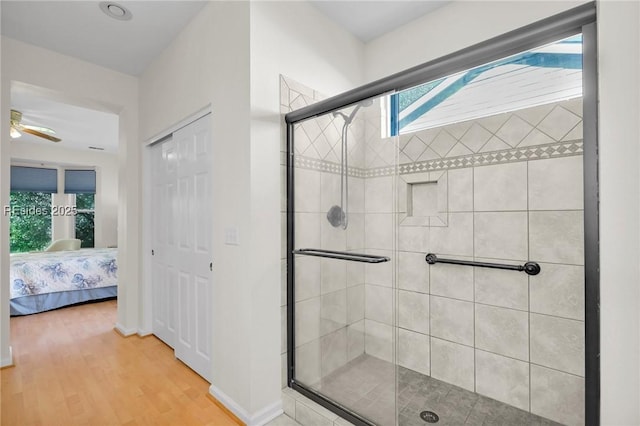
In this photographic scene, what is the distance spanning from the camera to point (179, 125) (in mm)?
2551

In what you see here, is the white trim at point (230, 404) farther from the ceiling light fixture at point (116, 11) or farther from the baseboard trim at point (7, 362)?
the ceiling light fixture at point (116, 11)

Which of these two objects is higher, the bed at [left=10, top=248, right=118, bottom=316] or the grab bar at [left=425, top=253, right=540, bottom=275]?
the grab bar at [left=425, top=253, right=540, bottom=275]

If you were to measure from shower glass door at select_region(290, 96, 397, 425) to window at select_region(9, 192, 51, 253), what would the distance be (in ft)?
22.7

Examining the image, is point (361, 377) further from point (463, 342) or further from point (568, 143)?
point (568, 143)

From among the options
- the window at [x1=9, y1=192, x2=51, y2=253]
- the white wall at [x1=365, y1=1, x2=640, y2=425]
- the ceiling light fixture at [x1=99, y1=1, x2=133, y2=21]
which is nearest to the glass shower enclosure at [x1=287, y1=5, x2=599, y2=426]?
the white wall at [x1=365, y1=1, x2=640, y2=425]

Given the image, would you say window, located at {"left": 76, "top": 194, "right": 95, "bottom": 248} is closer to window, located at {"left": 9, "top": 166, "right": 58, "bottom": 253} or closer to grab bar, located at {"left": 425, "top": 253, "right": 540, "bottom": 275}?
window, located at {"left": 9, "top": 166, "right": 58, "bottom": 253}

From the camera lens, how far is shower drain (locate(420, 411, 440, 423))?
5.71ft

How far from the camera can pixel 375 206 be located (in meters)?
1.69

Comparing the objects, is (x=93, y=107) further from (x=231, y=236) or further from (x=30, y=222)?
(x=30, y=222)

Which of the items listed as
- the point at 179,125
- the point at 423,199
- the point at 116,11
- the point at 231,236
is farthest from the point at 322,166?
the point at 116,11

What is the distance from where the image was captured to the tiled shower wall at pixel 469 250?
1.67 m

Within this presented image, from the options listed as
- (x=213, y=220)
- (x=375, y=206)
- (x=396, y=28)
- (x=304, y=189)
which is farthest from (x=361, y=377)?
(x=396, y=28)

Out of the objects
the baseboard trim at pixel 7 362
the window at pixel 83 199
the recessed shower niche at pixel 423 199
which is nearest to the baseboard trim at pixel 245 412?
the recessed shower niche at pixel 423 199

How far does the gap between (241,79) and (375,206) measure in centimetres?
112
